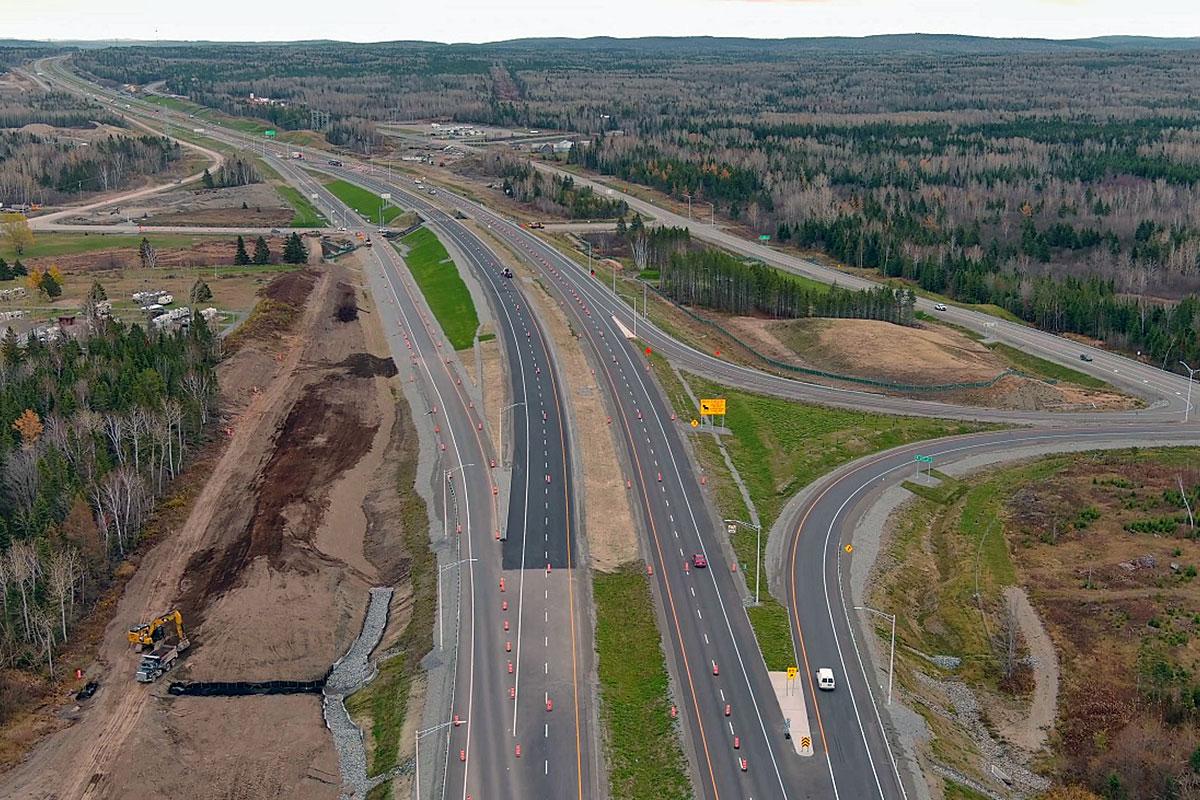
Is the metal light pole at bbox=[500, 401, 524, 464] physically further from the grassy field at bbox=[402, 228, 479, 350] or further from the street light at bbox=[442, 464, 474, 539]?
the grassy field at bbox=[402, 228, 479, 350]

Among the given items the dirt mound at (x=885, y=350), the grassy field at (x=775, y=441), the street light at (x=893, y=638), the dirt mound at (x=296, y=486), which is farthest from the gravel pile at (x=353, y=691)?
the dirt mound at (x=885, y=350)

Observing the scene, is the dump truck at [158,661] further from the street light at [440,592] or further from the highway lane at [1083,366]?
the highway lane at [1083,366]

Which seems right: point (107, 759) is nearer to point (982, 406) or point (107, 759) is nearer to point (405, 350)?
point (405, 350)

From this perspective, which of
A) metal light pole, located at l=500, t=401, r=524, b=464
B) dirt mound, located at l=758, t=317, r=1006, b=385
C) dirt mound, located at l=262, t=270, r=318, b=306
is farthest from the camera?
dirt mound, located at l=262, t=270, r=318, b=306

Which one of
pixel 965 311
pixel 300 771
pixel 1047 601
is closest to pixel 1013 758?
pixel 1047 601

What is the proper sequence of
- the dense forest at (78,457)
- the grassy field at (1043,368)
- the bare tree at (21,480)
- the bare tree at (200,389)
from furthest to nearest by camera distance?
the grassy field at (1043,368) → the bare tree at (200,389) → the bare tree at (21,480) → the dense forest at (78,457)

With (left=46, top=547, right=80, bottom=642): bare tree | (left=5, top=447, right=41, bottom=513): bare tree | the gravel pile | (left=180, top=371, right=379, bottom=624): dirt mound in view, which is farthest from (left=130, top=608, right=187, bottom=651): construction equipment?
(left=5, top=447, right=41, bottom=513): bare tree
